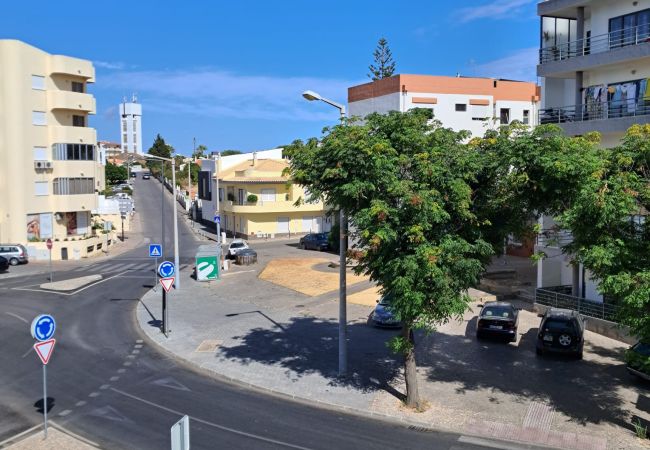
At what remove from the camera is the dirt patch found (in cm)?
3256

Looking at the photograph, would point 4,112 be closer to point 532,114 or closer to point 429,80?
point 429,80

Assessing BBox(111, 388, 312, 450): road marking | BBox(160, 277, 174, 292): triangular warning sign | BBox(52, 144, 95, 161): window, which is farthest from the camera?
BBox(52, 144, 95, 161): window

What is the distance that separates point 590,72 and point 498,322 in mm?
12298

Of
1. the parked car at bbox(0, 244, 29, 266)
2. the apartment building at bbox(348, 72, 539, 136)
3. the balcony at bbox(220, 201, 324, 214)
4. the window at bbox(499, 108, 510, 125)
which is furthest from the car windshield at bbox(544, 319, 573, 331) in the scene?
the balcony at bbox(220, 201, 324, 214)

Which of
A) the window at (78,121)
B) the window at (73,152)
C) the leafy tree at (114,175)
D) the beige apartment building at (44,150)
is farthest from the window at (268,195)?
the leafy tree at (114,175)

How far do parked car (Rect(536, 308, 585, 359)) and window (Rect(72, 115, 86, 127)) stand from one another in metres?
44.2

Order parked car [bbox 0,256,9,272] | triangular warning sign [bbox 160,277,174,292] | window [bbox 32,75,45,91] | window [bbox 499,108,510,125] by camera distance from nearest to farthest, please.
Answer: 1. triangular warning sign [bbox 160,277,174,292]
2. parked car [bbox 0,256,9,272]
3. window [bbox 499,108,510,125]
4. window [bbox 32,75,45,91]

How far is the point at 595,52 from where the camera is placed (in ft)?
81.7

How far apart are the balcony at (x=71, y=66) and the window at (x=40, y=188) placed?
30.5ft

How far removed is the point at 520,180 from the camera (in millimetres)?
12469

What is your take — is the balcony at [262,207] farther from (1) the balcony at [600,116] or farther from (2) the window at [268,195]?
(1) the balcony at [600,116]

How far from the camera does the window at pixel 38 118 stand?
4691cm

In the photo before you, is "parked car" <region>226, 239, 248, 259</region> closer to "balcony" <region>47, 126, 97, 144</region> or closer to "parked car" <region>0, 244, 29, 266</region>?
"parked car" <region>0, 244, 29, 266</region>

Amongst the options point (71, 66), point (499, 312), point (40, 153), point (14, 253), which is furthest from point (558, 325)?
point (71, 66)
